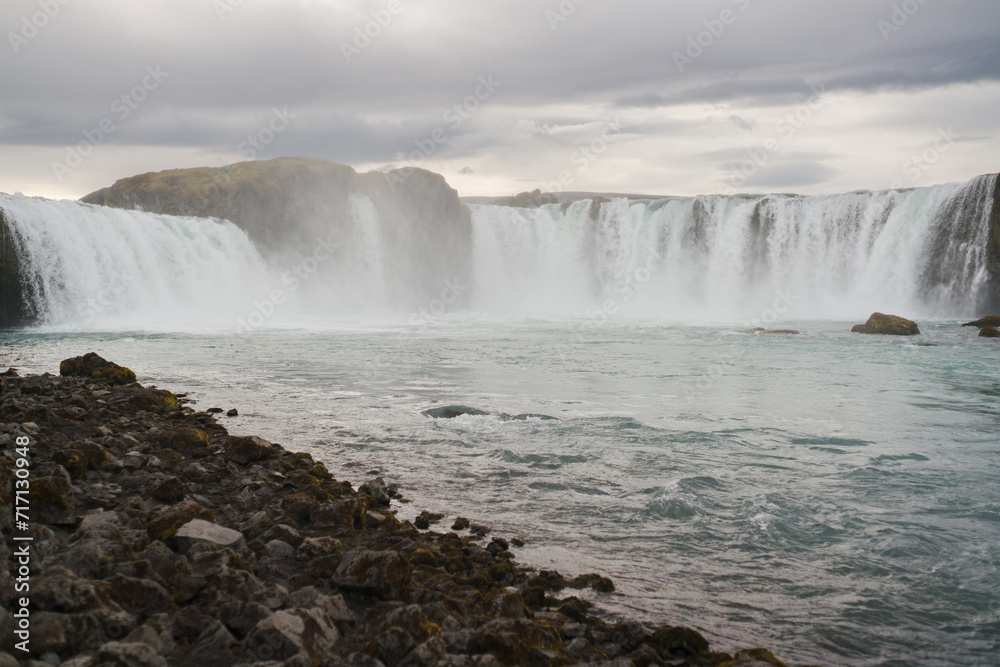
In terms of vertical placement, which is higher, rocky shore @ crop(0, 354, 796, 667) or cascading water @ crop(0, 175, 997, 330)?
cascading water @ crop(0, 175, 997, 330)

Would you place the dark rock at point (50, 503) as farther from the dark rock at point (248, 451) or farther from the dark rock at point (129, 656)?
the dark rock at point (248, 451)

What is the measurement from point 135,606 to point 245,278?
41.5m

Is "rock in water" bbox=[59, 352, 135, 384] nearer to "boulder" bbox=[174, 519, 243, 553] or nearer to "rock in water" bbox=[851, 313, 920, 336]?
"boulder" bbox=[174, 519, 243, 553]

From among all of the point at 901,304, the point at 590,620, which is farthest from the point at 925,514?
the point at 901,304

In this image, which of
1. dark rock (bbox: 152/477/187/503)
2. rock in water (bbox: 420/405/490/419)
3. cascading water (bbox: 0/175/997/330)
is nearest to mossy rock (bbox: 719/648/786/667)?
dark rock (bbox: 152/477/187/503)

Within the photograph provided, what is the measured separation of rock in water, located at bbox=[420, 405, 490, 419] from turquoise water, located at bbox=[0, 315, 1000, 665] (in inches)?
16.8

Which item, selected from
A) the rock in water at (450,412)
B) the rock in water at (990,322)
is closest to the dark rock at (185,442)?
the rock in water at (450,412)

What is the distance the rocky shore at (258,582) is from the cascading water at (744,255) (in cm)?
4043

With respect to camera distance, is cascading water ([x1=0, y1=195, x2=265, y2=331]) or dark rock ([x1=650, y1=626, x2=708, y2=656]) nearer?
dark rock ([x1=650, y1=626, x2=708, y2=656])

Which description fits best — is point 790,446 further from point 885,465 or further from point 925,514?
point 925,514

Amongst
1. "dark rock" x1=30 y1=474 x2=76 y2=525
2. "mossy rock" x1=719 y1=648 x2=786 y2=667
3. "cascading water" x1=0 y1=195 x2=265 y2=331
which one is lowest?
"mossy rock" x1=719 y1=648 x2=786 y2=667

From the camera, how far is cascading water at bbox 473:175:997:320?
41125 millimetres

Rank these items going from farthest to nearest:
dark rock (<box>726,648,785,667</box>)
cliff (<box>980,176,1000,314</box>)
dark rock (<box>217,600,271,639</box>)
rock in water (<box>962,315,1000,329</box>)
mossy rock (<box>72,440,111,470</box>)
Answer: cliff (<box>980,176,1000,314</box>)
rock in water (<box>962,315,1000,329</box>)
mossy rock (<box>72,440,111,470</box>)
dark rock (<box>726,648,785,667</box>)
dark rock (<box>217,600,271,639</box>)

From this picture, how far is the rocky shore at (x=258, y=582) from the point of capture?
3.48 meters
